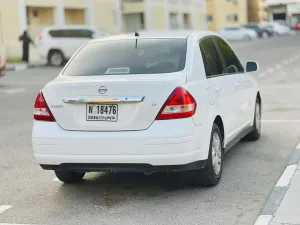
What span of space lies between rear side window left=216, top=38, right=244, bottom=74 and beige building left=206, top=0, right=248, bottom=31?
67.6 m

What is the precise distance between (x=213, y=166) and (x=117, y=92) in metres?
1.35

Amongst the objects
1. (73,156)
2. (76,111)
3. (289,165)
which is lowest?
(289,165)

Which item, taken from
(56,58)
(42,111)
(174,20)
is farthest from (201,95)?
(174,20)

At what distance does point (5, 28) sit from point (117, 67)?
29.8m

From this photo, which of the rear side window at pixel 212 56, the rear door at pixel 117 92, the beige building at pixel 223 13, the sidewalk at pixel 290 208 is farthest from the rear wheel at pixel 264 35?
the sidewalk at pixel 290 208

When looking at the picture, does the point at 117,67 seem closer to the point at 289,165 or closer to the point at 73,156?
the point at 73,156

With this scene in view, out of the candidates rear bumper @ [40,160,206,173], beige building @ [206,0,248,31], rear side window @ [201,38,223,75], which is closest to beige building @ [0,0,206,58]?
Answer: beige building @ [206,0,248,31]

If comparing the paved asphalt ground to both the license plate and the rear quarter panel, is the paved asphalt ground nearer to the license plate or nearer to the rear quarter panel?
the rear quarter panel

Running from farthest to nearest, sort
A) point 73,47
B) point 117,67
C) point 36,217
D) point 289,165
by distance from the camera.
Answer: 1. point 73,47
2. point 289,165
3. point 117,67
4. point 36,217

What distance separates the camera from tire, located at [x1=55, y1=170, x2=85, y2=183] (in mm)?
6937

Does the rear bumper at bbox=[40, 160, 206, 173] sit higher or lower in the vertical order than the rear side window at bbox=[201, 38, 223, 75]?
lower

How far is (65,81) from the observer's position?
21.0 ft

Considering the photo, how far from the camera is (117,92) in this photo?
6047mm

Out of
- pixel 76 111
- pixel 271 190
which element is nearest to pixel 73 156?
pixel 76 111
